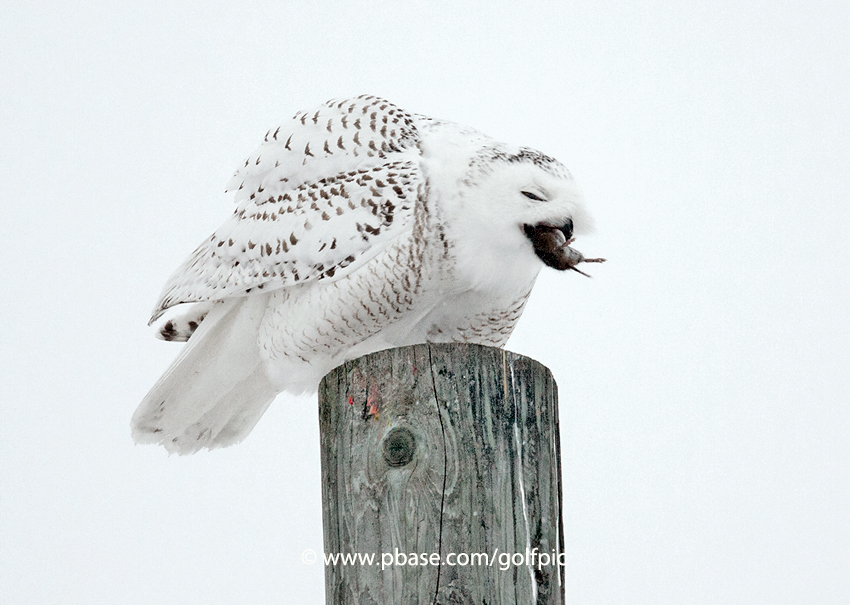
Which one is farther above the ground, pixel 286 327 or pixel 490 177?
pixel 490 177

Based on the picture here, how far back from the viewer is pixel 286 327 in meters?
4.05

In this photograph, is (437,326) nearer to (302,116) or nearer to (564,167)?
(564,167)

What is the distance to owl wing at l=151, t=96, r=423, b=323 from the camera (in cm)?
386

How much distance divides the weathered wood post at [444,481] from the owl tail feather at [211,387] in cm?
180

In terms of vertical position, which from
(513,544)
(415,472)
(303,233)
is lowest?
(513,544)

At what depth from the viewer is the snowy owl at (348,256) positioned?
3.80 metres

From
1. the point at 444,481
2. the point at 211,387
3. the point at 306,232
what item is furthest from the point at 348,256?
the point at 444,481

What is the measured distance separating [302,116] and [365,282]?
96cm

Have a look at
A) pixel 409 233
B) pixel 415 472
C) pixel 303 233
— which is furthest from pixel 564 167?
pixel 415 472

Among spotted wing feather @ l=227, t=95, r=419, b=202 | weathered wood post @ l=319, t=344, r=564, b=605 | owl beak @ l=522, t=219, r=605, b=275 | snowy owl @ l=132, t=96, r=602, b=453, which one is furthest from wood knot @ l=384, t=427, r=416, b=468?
spotted wing feather @ l=227, t=95, r=419, b=202

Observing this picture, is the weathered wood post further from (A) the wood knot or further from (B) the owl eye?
(B) the owl eye

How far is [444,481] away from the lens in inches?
96.2

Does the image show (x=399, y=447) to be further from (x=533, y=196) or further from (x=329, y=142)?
(x=329, y=142)

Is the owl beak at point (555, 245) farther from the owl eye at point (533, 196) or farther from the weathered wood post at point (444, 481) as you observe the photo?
the weathered wood post at point (444, 481)
